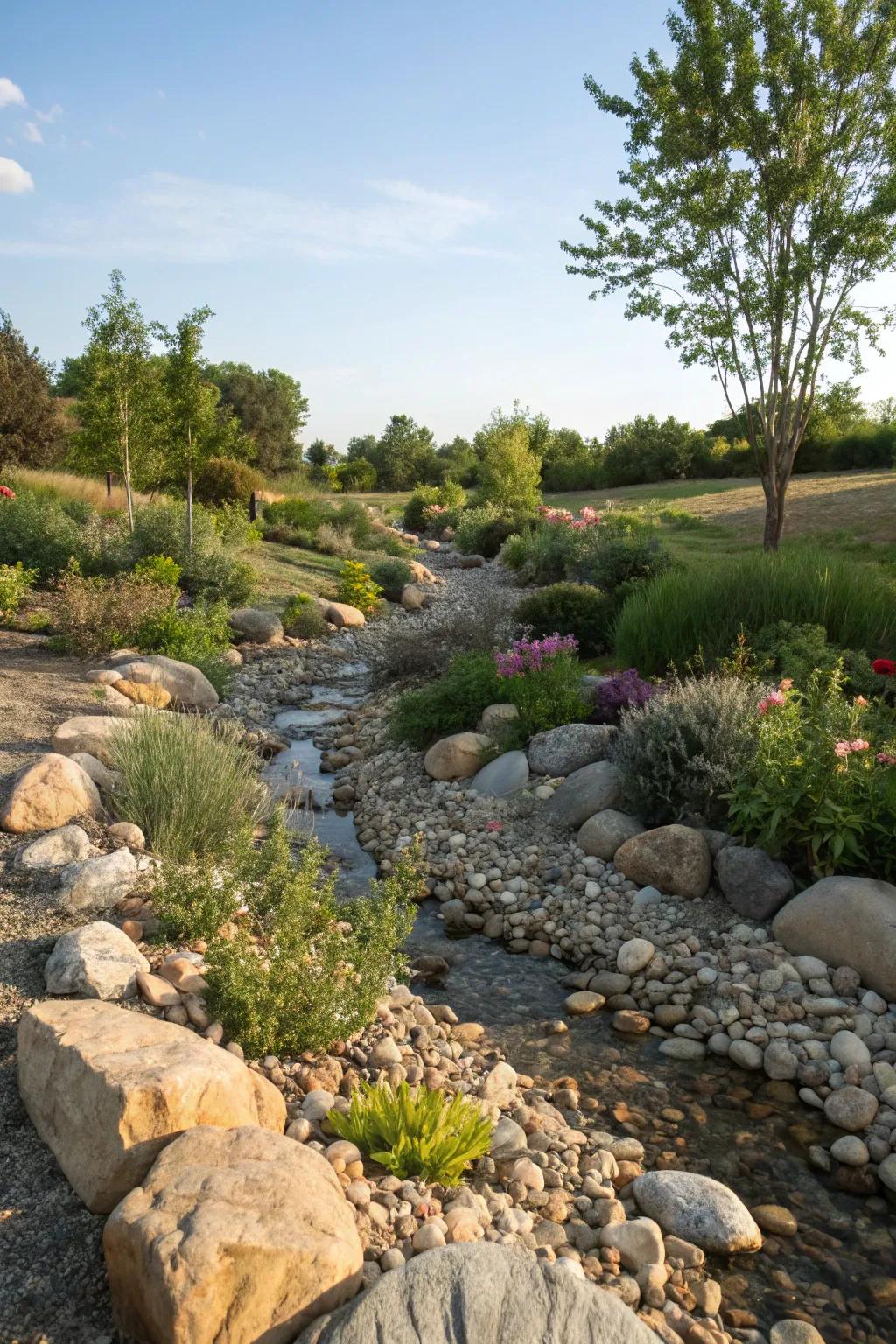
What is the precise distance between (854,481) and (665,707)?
Result: 895 inches

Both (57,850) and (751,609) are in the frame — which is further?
(751,609)

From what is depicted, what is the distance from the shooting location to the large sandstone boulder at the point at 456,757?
8062 millimetres

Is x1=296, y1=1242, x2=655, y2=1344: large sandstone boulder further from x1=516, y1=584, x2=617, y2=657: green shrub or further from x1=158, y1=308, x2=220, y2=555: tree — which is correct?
x1=158, y1=308, x2=220, y2=555: tree

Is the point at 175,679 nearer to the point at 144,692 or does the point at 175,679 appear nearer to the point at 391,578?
the point at 144,692

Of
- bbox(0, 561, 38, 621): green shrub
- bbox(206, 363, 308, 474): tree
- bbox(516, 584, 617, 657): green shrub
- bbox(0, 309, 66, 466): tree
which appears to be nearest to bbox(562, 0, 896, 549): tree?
bbox(516, 584, 617, 657): green shrub

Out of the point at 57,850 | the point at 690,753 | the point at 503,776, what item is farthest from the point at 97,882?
the point at 690,753

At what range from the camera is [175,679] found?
9.55m

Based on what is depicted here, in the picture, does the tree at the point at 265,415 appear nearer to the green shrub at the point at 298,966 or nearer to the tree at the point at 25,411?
the tree at the point at 25,411

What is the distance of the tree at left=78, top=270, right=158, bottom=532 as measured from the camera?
14664 mm

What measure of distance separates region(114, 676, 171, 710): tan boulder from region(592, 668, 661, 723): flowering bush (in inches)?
161

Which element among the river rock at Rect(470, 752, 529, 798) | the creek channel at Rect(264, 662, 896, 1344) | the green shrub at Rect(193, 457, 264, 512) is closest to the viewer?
the creek channel at Rect(264, 662, 896, 1344)

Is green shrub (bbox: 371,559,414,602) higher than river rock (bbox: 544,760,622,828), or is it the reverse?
green shrub (bbox: 371,559,414,602)

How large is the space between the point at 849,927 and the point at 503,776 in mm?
3091

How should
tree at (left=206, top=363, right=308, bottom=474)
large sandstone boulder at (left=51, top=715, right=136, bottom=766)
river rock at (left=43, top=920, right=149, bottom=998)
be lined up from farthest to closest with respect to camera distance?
tree at (left=206, top=363, right=308, bottom=474) → large sandstone boulder at (left=51, top=715, right=136, bottom=766) → river rock at (left=43, top=920, right=149, bottom=998)
